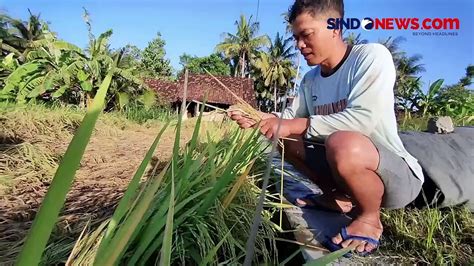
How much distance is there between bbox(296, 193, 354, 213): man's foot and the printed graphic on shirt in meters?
0.35

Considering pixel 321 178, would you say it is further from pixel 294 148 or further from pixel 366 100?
pixel 366 100

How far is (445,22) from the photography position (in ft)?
6.86

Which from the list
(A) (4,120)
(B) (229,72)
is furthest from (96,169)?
(B) (229,72)

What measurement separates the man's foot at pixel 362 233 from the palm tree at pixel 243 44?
26.5m

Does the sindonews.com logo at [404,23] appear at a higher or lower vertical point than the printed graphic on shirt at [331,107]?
higher

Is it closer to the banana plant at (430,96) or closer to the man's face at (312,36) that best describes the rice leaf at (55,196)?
the man's face at (312,36)

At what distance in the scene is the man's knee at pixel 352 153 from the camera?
45.4 inches

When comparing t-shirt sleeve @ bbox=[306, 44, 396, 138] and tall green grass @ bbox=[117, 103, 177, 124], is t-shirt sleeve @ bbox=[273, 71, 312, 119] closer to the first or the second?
t-shirt sleeve @ bbox=[306, 44, 396, 138]

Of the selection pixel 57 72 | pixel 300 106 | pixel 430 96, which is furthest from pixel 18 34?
pixel 300 106

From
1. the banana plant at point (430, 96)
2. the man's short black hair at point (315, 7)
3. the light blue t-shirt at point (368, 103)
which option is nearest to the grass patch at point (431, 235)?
the light blue t-shirt at point (368, 103)

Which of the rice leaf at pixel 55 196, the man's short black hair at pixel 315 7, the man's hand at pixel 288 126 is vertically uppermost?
the man's short black hair at pixel 315 7

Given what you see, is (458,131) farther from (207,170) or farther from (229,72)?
(229,72)

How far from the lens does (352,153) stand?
1149 mm

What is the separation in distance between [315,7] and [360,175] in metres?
0.63
